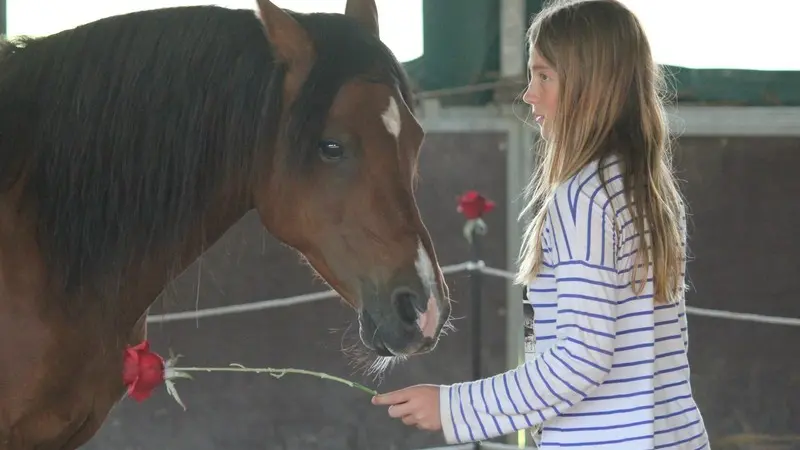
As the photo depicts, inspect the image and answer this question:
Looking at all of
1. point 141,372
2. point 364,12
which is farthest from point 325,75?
point 141,372

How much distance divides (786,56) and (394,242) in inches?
79.8

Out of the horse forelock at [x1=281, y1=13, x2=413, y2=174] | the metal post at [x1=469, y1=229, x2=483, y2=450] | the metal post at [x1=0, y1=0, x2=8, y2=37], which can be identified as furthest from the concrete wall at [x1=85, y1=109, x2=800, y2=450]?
the horse forelock at [x1=281, y1=13, x2=413, y2=174]

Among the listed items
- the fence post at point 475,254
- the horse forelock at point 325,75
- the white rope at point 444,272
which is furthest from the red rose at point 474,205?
the horse forelock at point 325,75

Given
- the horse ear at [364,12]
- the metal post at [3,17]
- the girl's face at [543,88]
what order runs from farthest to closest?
1. the metal post at [3,17]
2. the horse ear at [364,12]
3. the girl's face at [543,88]

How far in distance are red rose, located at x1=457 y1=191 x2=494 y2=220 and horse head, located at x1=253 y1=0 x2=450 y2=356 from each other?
4.40ft

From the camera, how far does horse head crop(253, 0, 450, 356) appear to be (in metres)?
1.09

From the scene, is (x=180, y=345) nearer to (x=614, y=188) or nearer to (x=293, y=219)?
(x=293, y=219)

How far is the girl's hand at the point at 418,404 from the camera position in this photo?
1024 mm

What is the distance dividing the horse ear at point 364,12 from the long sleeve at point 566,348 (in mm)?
422

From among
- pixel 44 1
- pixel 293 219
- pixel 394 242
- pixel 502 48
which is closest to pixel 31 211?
pixel 293 219

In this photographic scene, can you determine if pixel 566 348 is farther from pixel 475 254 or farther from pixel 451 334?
pixel 451 334

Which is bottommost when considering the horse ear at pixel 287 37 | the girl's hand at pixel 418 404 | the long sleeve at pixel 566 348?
the girl's hand at pixel 418 404

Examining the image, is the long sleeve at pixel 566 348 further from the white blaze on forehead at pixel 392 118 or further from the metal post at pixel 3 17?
the metal post at pixel 3 17

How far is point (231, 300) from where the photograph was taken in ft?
8.41
